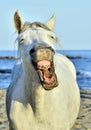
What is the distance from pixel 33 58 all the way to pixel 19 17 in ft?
2.87

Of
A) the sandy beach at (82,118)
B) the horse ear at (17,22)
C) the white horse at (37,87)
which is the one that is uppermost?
the horse ear at (17,22)

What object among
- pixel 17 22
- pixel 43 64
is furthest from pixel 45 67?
pixel 17 22

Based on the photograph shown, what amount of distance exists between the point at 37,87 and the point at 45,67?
0.50 meters

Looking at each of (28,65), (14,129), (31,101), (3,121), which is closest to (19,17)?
(28,65)

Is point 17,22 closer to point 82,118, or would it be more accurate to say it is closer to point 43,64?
point 43,64

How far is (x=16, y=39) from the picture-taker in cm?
532

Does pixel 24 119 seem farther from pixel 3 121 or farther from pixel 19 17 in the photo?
pixel 3 121

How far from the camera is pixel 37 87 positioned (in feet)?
16.9

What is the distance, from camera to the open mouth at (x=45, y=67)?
471cm

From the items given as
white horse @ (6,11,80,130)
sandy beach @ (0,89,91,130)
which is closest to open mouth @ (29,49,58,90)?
white horse @ (6,11,80,130)

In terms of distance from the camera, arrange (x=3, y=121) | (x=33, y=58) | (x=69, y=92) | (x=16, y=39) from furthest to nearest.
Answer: (x=3, y=121) < (x=69, y=92) < (x=16, y=39) < (x=33, y=58)

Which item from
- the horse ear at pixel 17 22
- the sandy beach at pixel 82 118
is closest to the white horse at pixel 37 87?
the horse ear at pixel 17 22

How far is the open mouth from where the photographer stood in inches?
186

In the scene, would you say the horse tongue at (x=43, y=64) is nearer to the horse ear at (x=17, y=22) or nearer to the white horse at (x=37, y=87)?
the white horse at (x=37, y=87)
